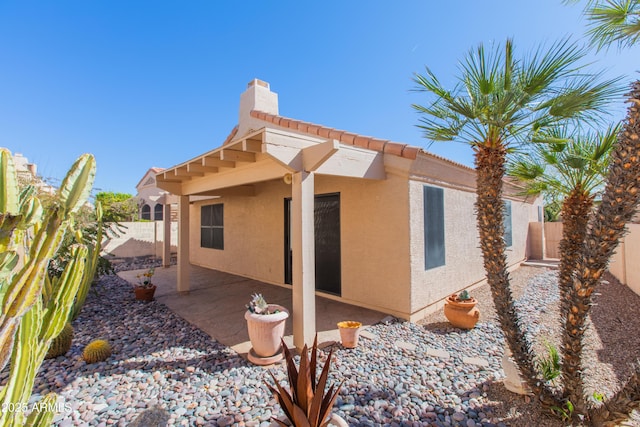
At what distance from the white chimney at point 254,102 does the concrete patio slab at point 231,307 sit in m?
6.30

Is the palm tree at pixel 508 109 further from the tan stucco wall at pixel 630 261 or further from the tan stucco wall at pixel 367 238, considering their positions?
the tan stucco wall at pixel 630 261

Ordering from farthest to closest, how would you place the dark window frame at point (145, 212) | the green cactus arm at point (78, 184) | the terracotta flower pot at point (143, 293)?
1. the dark window frame at point (145, 212)
2. the terracotta flower pot at point (143, 293)
3. the green cactus arm at point (78, 184)

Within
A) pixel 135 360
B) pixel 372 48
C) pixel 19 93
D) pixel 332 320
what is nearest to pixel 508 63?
pixel 332 320

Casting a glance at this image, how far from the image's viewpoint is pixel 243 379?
4277mm

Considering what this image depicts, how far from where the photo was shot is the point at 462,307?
609cm

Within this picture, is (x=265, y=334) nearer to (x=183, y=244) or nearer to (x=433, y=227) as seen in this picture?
(x=433, y=227)

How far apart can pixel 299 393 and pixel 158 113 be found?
63.0ft

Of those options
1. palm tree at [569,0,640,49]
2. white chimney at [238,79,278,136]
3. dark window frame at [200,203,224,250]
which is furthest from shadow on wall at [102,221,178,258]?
palm tree at [569,0,640,49]

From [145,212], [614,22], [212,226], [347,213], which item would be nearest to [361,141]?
[347,213]

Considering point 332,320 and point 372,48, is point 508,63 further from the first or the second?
point 372,48

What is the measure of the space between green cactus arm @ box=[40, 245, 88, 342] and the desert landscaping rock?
4.96 ft

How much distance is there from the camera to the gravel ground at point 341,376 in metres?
3.47

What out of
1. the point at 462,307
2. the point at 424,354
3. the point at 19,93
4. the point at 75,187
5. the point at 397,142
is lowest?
the point at 424,354

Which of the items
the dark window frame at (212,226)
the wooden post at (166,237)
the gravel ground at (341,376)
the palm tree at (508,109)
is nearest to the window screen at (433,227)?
the gravel ground at (341,376)
